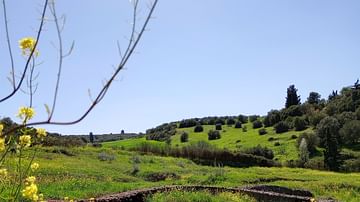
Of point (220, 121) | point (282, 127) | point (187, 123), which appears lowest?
point (282, 127)

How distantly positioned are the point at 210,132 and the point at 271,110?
48.2 ft

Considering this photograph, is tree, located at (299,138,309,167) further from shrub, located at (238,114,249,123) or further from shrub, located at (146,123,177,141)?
shrub, located at (238,114,249,123)

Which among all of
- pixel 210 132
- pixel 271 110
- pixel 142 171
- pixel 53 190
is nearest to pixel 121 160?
pixel 142 171

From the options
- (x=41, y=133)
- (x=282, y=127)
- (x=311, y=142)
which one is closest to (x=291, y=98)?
(x=282, y=127)

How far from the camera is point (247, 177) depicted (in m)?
30.3

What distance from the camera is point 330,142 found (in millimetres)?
57844

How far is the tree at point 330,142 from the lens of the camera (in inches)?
2161

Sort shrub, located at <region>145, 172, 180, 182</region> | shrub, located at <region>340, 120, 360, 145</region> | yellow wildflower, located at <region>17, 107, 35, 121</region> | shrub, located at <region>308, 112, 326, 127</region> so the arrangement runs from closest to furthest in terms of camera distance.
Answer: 1. yellow wildflower, located at <region>17, 107, 35, 121</region>
2. shrub, located at <region>145, 172, 180, 182</region>
3. shrub, located at <region>340, 120, 360, 145</region>
4. shrub, located at <region>308, 112, 326, 127</region>

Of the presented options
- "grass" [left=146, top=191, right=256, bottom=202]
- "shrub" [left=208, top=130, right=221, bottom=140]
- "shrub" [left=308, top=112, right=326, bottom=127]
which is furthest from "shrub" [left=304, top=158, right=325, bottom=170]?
"grass" [left=146, top=191, right=256, bottom=202]

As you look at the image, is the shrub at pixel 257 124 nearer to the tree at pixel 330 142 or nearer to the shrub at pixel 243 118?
the shrub at pixel 243 118

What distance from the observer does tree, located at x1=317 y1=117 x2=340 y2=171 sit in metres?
54.9

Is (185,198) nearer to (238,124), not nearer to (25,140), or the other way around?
(25,140)

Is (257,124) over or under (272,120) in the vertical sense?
under

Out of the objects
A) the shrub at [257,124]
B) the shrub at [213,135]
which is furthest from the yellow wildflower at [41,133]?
the shrub at [257,124]
